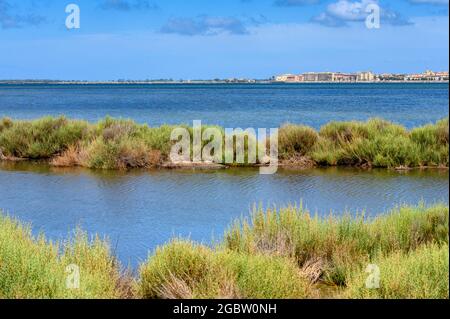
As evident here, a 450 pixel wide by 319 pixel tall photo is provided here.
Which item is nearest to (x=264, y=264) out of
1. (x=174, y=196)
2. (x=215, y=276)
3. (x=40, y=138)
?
(x=215, y=276)

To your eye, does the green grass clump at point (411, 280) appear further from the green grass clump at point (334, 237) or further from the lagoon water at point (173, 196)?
the lagoon water at point (173, 196)

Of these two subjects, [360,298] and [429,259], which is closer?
[360,298]

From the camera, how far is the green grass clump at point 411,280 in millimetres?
6574

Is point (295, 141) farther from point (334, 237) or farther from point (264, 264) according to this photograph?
point (264, 264)

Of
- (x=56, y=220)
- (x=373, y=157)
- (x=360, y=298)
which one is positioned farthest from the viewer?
(x=373, y=157)

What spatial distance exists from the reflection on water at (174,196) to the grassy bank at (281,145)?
29.1 inches

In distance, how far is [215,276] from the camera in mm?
6949

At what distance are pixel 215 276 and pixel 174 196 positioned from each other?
707cm

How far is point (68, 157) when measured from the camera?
18906 millimetres

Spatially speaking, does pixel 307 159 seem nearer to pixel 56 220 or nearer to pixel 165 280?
pixel 56 220

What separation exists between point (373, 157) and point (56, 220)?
30.0ft

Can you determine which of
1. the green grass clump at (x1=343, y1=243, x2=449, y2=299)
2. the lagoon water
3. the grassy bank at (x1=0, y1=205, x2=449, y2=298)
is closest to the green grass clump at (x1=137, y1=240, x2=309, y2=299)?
the grassy bank at (x1=0, y1=205, x2=449, y2=298)

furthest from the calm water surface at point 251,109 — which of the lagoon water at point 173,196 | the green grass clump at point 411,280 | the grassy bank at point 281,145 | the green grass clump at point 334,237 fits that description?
the green grass clump at point 411,280

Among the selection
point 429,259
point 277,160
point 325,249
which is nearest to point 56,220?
point 325,249
